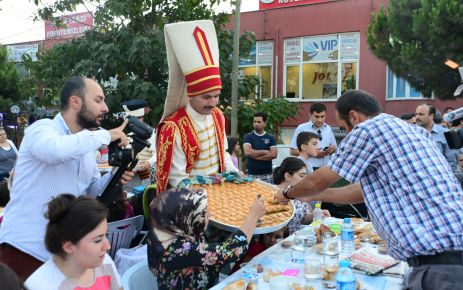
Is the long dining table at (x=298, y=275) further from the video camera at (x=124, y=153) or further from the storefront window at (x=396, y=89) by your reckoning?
the storefront window at (x=396, y=89)

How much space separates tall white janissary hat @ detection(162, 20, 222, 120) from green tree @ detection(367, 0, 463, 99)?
662cm

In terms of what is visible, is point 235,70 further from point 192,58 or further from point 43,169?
point 43,169

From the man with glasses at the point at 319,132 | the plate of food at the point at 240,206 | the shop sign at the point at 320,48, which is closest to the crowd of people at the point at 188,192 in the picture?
the plate of food at the point at 240,206

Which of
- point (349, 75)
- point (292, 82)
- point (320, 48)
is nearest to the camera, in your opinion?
point (349, 75)

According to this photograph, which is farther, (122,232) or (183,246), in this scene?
(122,232)

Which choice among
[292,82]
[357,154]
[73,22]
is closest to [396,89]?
[292,82]

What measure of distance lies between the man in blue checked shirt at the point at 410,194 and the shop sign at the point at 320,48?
1198cm

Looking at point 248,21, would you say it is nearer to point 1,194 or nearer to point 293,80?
point 293,80

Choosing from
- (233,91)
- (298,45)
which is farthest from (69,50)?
(298,45)

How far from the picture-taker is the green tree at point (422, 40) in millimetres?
8258

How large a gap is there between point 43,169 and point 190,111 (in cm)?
104

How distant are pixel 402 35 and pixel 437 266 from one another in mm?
8473

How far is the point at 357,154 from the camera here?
2016 millimetres

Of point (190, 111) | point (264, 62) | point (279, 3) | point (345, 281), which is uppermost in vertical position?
point (279, 3)
